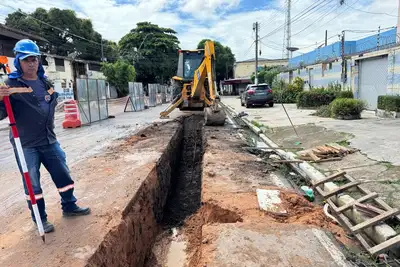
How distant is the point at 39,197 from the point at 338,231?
3.52m

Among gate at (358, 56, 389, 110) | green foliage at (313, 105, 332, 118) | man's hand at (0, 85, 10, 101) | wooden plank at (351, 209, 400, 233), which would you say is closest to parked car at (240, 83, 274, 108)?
gate at (358, 56, 389, 110)

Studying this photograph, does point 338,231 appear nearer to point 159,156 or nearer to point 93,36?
point 159,156

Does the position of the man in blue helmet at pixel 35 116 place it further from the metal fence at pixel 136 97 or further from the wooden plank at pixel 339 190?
the metal fence at pixel 136 97

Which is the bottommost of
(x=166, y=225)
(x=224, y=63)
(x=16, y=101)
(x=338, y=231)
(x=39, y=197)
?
(x=166, y=225)

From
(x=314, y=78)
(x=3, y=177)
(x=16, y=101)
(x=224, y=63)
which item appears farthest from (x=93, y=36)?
(x=16, y=101)

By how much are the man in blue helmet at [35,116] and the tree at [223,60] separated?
65114mm

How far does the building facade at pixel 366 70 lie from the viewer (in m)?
14.7

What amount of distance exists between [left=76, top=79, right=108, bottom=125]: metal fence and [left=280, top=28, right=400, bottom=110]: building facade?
558 inches

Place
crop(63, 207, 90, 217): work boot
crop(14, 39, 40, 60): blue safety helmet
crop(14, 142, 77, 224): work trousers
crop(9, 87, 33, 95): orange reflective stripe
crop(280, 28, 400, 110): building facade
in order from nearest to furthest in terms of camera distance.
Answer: crop(9, 87, 33, 95): orange reflective stripe → crop(14, 39, 40, 60): blue safety helmet → crop(14, 142, 77, 224): work trousers → crop(63, 207, 90, 217): work boot → crop(280, 28, 400, 110): building facade

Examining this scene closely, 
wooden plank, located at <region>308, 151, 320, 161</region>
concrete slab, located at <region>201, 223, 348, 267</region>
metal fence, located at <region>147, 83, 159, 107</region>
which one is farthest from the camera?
metal fence, located at <region>147, 83, 159, 107</region>

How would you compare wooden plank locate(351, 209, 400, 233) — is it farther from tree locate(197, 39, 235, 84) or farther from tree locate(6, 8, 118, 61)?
tree locate(197, 39, 235, 84)

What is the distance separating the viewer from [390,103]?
1265 cm

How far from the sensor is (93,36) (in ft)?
164

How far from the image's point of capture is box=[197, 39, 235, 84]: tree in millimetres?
68619
